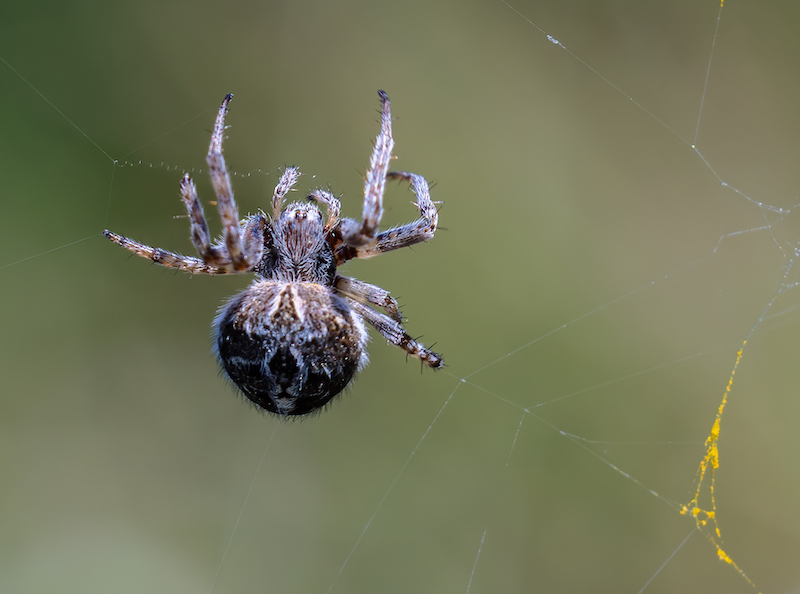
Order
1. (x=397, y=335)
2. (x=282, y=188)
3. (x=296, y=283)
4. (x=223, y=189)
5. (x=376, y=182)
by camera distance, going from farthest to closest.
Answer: (x=397, y=335), (x=282, y=188), (x=296, y=283), (x=376, y=182), (x=223, y=189)

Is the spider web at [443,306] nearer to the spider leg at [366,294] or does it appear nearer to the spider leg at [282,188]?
the spider leg at [366,294]

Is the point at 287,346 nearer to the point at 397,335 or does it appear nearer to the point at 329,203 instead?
the point at 397,335

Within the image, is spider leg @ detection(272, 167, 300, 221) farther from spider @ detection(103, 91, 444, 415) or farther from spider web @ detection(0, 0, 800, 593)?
spider web @ detection(0, 0, 800, 593)

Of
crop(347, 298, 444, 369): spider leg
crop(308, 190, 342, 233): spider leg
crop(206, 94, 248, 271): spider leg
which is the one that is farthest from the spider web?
crop(206, 94, 248, 271): spider leg

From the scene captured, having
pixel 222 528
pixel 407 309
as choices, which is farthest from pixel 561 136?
pixel 222 528

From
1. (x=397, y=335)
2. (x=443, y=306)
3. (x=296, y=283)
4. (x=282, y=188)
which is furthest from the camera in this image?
(x=443, y=306)

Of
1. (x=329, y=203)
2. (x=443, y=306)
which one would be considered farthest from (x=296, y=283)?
(x=443, y=306)

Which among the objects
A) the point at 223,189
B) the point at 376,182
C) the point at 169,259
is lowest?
the point at 169,259
